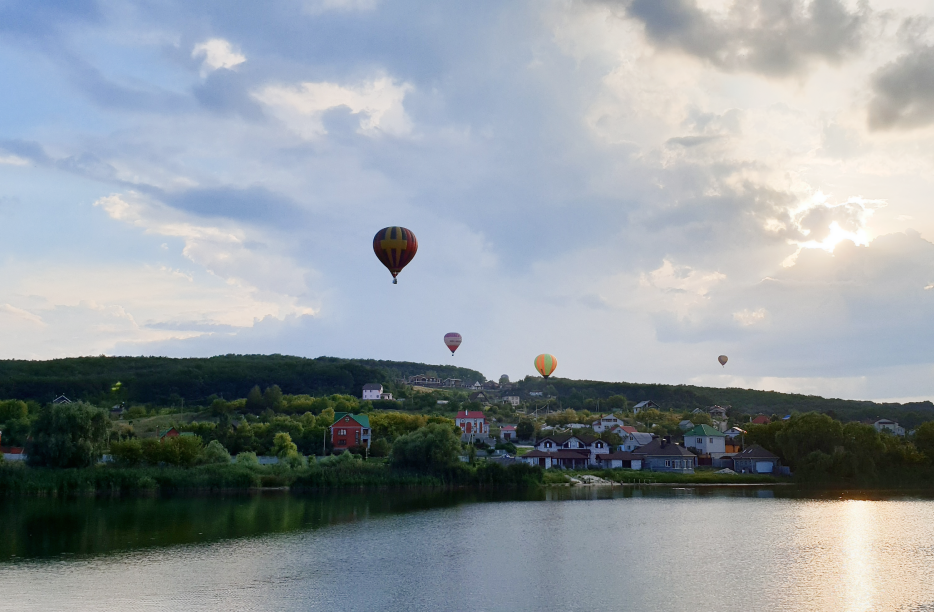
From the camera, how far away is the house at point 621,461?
3391 inches

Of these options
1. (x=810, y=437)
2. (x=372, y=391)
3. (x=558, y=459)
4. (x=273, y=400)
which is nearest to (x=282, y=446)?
(x=558, y=459)

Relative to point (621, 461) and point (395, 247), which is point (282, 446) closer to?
point (395, 247)

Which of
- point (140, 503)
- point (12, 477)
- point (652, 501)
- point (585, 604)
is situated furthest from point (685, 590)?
point (12, 477)

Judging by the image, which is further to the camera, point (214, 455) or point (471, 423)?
point (471, 423)

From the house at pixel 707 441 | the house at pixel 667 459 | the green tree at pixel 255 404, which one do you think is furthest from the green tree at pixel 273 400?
the house at pixel 707 441

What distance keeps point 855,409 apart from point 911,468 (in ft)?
381

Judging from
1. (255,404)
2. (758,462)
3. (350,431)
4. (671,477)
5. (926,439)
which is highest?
(255,404)

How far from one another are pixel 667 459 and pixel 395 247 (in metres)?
41.1

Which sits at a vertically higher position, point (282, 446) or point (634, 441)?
point (634, 441)

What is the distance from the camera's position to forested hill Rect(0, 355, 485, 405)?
140 meters

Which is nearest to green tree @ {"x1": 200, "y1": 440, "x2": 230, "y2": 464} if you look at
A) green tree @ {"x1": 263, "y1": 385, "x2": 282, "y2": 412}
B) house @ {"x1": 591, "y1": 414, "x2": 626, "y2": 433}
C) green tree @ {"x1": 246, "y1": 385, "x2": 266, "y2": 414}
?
green tree @ {"x1": 263, "y1": 385, "x2": 282, "y2": 412}

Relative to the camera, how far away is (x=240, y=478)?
61500 mm

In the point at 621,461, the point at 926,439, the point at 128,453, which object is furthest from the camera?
the point at 621,461

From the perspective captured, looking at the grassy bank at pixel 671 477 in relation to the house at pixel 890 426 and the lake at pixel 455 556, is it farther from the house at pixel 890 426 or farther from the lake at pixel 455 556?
the house at pixel 890 426
